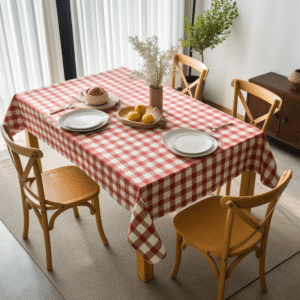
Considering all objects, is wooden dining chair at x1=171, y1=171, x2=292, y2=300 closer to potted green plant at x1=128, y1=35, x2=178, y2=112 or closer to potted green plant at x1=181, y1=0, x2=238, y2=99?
potted green plant at x1=128, y1=35, x2=178, y2=112

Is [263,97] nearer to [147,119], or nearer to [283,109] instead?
[147,119]

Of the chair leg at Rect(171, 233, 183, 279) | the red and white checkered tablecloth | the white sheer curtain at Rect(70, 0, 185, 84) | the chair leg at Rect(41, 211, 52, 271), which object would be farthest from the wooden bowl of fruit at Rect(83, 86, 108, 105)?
the white sheer curtain at Rect(70, 0, 185, 84)


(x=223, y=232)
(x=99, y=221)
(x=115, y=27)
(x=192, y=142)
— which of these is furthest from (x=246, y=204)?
(x=115, y=27)

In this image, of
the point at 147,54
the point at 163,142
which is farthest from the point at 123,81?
the point at 163,142

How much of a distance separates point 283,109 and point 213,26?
3.52 ft

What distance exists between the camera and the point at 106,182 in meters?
2.00

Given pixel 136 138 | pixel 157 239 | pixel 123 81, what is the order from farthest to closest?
pixel 123 81
pixel 136 138
pixel 157 239

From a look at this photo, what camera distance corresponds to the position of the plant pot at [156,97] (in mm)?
2352

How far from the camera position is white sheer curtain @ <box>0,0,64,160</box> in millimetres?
3357

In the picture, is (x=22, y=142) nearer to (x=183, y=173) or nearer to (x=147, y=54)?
(x=147, y=54)

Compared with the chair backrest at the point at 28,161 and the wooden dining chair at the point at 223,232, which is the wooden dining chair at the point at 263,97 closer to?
the wooden dining chair at the point at 223,232

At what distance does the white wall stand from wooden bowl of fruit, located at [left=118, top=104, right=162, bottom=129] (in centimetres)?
176

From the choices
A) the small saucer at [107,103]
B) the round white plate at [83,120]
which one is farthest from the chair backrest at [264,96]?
the round white plate at [83,120]

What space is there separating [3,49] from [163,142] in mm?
2029
